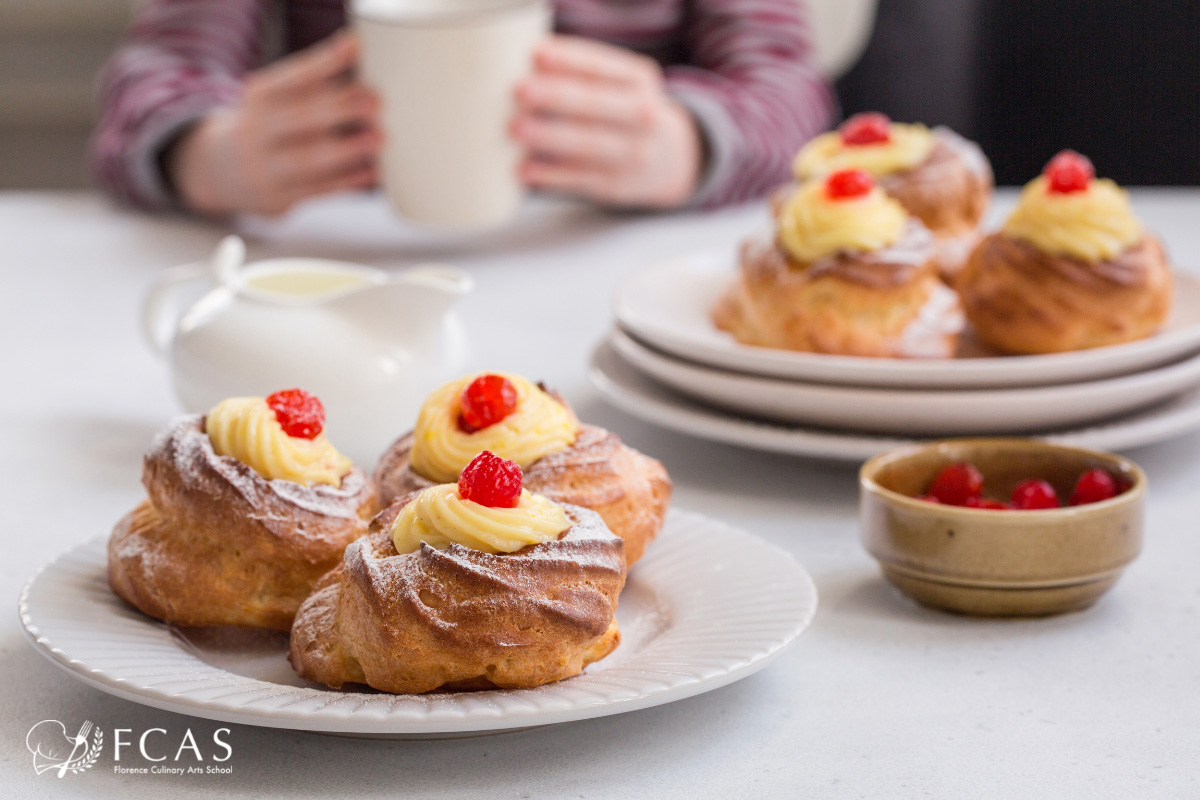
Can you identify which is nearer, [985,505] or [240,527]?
[240,527]

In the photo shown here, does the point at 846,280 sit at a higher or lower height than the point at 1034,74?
higher

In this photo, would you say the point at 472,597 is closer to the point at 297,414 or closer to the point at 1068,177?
the point at 297,414

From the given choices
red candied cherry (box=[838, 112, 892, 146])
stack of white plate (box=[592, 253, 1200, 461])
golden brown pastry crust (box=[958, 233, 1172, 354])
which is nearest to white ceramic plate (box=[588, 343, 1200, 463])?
stack of white plate (box=[592, 253, 1200, 461])

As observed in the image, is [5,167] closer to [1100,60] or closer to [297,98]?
[297,98]

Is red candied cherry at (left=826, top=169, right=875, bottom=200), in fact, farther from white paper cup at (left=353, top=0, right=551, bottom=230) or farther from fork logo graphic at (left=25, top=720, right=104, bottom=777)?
fork logo graphic at (left=25, top=720, right=104, bottom=777)

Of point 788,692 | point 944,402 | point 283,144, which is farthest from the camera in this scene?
point 283,144

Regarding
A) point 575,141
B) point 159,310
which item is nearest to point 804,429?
point 159,310
